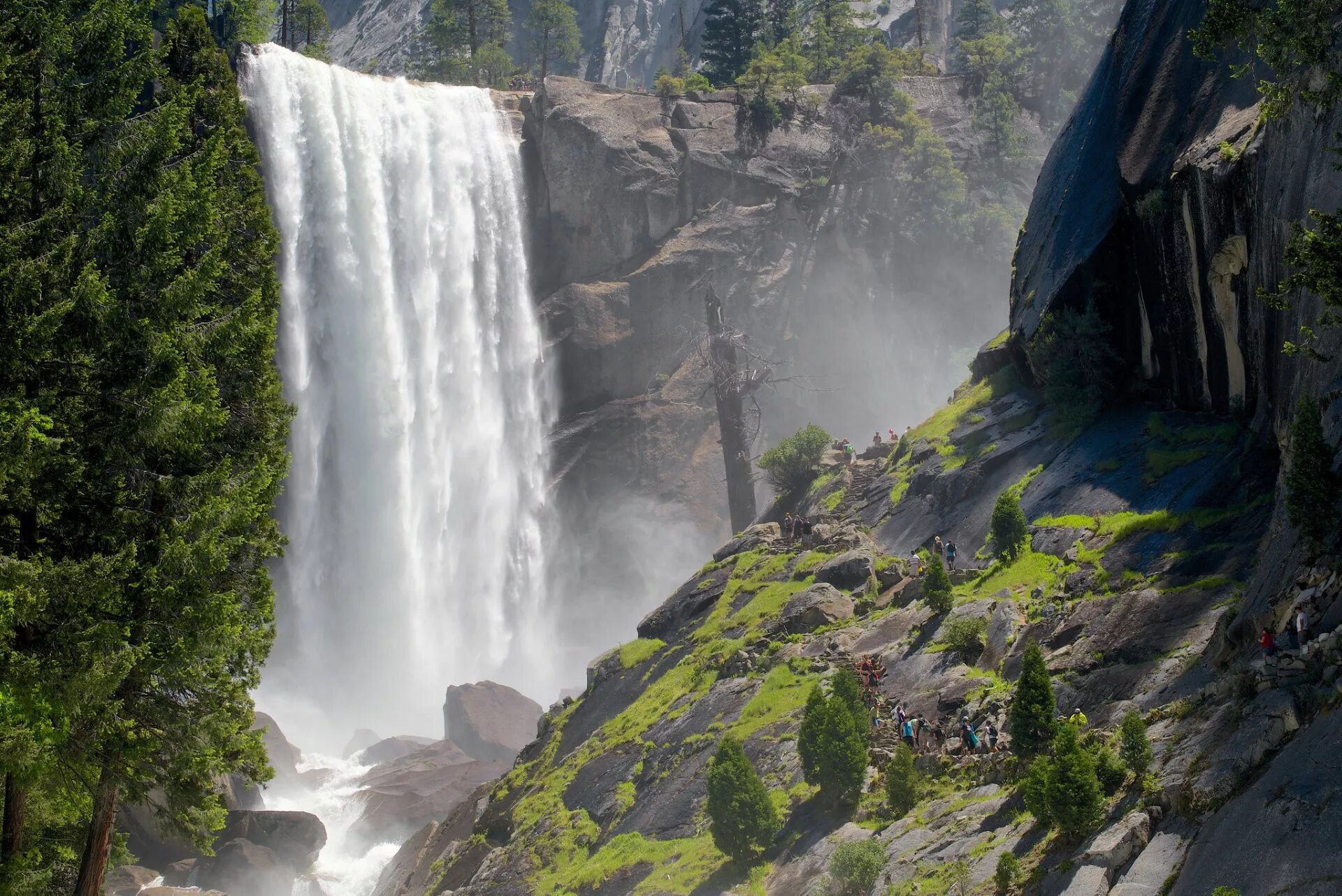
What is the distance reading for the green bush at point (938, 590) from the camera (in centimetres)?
2980

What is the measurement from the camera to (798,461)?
46.9m

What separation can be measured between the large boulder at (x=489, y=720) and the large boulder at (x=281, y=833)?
388 inches

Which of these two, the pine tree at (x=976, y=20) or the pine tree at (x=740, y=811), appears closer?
the pine tree at (x=740, y=811)

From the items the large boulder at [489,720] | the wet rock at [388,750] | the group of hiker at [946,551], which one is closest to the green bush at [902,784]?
the group of hiker at [946,551]

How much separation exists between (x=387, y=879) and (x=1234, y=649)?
2939 cm

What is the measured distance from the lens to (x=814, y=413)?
70.2 metres

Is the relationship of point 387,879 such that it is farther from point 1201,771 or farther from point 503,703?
point 1201,771

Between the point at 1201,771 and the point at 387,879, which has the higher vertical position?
the point at 387,879

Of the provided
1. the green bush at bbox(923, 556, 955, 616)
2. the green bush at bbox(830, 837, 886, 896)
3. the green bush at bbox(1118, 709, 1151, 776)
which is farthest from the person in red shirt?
the green bush at bbox(923, 556, 955, 616)

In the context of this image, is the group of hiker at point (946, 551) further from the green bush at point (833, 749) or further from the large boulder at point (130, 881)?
the large boulder at point (130, 881)

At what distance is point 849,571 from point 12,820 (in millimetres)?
24935

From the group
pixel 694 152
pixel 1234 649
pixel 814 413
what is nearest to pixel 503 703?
pixel 814 413

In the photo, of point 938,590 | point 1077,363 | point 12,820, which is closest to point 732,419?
point 1077,363

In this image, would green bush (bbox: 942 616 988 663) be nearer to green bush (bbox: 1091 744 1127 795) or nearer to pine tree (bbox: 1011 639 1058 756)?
pine tree (bbox: 1011 639 1058 756)
